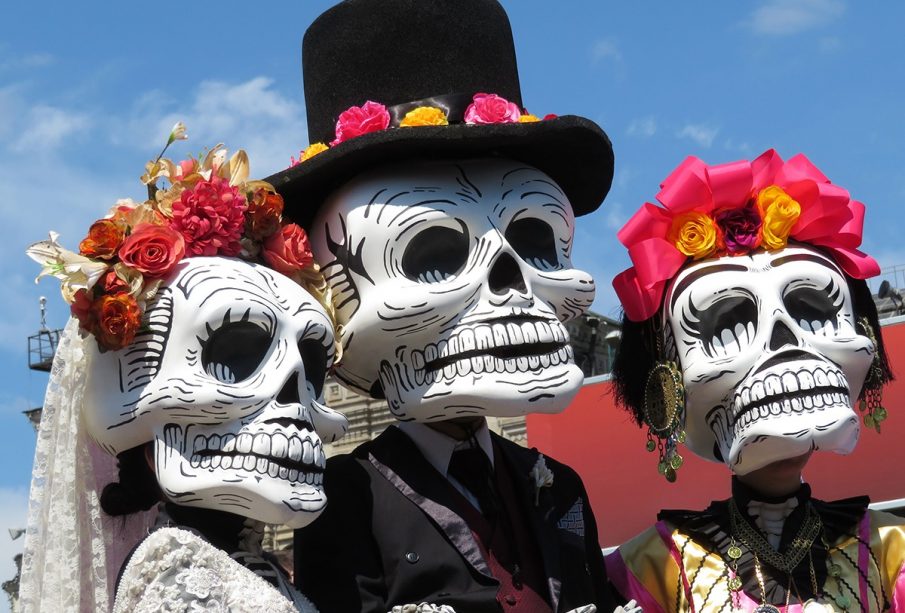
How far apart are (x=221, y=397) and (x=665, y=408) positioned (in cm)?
158

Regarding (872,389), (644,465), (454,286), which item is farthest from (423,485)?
(644,465)

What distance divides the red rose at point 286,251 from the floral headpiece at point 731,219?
113 cm

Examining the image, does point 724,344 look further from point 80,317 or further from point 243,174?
point 80,317

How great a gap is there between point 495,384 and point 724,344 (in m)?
0.83

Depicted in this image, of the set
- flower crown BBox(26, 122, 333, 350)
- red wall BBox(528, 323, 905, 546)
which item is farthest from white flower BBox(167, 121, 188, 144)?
red wall BBox(528, 323, 905, 546)

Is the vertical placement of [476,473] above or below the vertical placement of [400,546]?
above

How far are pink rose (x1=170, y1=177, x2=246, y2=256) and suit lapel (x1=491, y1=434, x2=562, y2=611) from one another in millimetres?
1085

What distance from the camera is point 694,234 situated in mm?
4938

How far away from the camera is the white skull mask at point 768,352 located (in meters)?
4.59

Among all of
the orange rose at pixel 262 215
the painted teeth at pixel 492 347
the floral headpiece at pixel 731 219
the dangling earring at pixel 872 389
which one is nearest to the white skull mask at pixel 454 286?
the painted teeth at pixel 492 347

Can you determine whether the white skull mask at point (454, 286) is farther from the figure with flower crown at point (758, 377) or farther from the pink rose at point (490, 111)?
the figure with flower crown at point (758, 377)

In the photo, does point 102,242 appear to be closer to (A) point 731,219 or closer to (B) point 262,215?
(B) point 262,215

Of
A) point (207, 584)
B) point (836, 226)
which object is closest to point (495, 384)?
point (207, 584)

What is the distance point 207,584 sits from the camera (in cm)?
393
